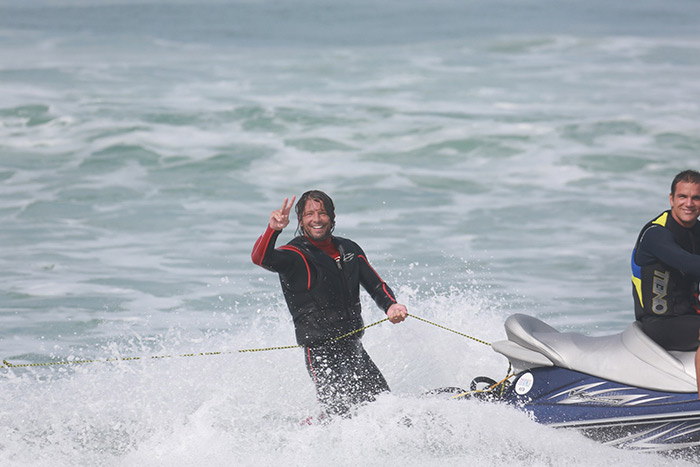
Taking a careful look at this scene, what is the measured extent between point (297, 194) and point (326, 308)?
898 centimetres

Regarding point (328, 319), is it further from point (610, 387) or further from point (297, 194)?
point (297, 194)

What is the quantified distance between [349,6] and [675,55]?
1370 cm

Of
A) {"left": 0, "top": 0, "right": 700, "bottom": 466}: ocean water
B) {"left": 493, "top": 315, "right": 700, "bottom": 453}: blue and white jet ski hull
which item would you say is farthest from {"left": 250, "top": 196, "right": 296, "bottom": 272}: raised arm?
{"left": 493, "top": 315, "right": 700, "bottom": 453}: blue and white jet ski hull

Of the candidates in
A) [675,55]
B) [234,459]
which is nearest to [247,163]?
[234,459]

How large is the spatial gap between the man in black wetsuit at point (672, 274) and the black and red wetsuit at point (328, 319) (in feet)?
4.32

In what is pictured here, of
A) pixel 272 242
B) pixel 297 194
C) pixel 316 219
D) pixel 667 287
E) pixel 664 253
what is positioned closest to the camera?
pixel 664 253

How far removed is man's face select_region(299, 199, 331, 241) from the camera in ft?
15.7

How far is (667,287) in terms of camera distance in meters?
4.43

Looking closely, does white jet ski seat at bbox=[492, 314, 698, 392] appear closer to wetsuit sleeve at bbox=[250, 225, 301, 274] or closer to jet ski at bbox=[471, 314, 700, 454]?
jet ski at bbox=[471, 314, 700, 454]

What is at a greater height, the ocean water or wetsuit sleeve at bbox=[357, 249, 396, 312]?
wetsuit sleeve at bbox=[357, 249, 396, 312]

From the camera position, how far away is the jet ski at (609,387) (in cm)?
428

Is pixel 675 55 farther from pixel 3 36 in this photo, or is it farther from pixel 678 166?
pixel 3 36

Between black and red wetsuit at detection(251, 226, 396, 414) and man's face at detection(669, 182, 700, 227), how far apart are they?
152 cm

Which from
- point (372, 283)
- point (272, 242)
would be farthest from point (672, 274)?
point (272, 242)
